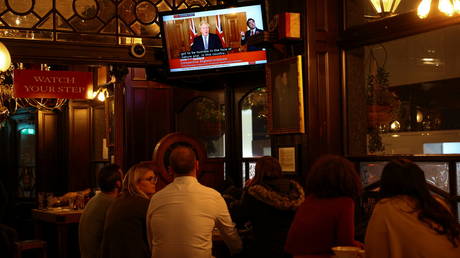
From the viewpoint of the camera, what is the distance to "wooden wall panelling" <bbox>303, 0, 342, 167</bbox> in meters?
6.05

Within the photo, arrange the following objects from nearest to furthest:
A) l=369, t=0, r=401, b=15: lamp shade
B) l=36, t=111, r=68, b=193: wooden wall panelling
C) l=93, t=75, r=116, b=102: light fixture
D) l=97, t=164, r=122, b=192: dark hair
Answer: l=97, t=164, r=122, b=192: dark hair, l=369, t=0, r=401, b=15: lamp shade, l=93, t=75, r=116, b=102: light fixture, l=36, t=111, r=68, b=193: wooden wall panelling

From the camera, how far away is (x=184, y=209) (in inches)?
164

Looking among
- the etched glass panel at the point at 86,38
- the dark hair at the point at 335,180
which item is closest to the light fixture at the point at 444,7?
the dark hair at the point at 335,180

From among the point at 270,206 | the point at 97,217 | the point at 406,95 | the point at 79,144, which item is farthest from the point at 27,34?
the point at 79,144

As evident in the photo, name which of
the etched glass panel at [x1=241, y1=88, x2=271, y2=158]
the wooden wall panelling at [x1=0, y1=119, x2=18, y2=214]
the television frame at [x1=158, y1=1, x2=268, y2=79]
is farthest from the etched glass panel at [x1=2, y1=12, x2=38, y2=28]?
the wooden wall panelling at [x1=0, y1=119, x2=18, y2=214]

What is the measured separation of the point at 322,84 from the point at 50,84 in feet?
13.0

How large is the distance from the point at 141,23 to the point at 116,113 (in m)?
1.85

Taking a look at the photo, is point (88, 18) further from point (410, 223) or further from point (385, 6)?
point (410, 223)

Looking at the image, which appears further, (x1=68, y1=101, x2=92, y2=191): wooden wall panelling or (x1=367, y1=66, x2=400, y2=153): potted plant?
(x1=68, y1=101, x2=92, y2=191): wooden wall panelling

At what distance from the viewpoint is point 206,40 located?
7.41 meters

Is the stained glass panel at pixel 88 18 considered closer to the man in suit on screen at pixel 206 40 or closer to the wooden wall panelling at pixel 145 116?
the man in suit on screen at pixel 206 40

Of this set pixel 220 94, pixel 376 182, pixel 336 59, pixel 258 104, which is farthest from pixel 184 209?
pixel 220 94

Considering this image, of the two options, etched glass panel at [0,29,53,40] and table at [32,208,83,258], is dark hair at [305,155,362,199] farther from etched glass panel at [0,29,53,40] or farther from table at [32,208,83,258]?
table at [32,208,83,258]

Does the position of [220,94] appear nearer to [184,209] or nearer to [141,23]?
[141,23]
